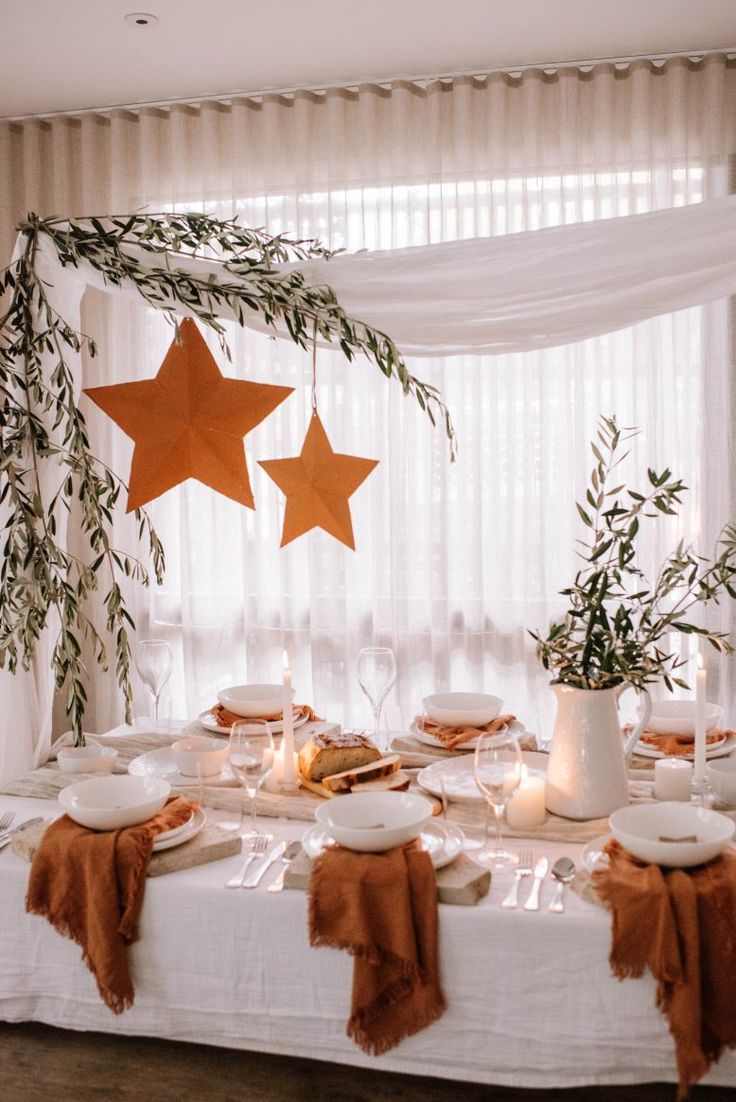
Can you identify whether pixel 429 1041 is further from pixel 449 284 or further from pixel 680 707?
pixel 449 284

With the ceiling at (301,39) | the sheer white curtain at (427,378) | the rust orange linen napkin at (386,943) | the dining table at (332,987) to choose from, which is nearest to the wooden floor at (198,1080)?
the dining table at (332,987)

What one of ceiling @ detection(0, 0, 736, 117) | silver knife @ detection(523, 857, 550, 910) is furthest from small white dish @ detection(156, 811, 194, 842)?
ceiling @ detection(0, 0, 736, 117)

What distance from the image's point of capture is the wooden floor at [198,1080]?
164cm

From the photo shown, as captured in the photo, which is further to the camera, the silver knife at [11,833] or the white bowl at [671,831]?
the silver knife at [11,833]

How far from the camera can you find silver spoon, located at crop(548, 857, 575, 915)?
1.52m

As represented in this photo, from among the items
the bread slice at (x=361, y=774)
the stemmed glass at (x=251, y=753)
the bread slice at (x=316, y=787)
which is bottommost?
the bread slice at (x=316, y=787)

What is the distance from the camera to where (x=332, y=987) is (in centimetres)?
155

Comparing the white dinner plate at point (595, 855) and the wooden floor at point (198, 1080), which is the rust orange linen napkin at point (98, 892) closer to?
the wooden floor at point (198, 1080)

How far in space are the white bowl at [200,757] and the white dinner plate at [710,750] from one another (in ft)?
2.94

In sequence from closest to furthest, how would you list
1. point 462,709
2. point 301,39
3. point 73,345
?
point 462,709
point 73,345
point 301,39

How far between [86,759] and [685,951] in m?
1.29

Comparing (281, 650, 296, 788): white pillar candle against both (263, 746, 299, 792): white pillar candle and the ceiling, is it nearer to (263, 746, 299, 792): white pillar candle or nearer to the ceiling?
(263, 746, 299, 792): white pillar candle

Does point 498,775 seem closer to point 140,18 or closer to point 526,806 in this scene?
point 526,806

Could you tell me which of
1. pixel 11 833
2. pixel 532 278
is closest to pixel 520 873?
pixel 11 833
